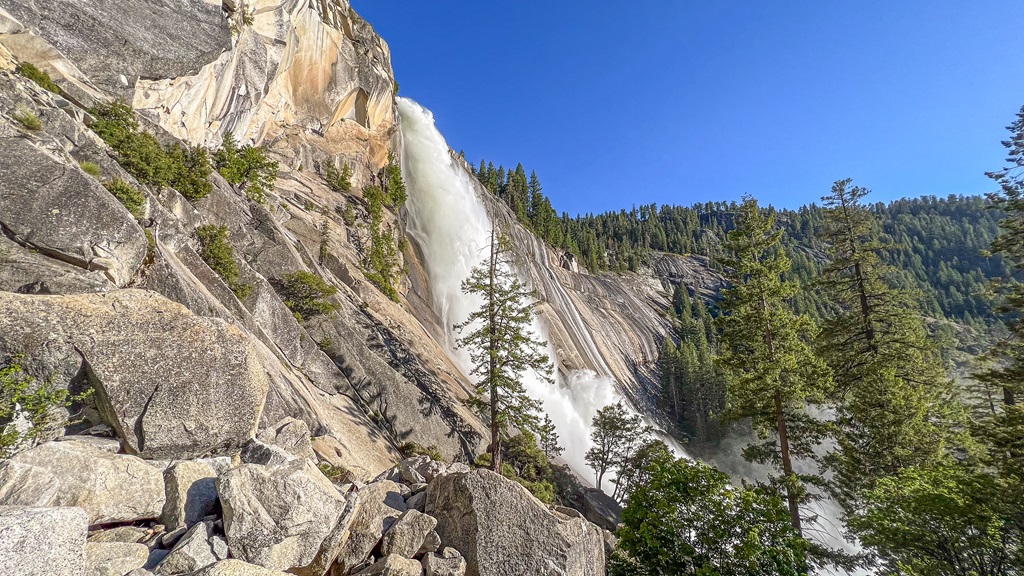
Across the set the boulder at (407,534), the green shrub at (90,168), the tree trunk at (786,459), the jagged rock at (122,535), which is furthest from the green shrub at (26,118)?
the tree trunk at (786,459)

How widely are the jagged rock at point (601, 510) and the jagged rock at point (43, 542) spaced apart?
62.7 feet

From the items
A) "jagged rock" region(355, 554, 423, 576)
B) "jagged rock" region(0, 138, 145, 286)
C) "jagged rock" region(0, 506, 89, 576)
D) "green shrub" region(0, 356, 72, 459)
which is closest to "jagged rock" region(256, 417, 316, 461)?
"green shrub" region(0, 356, 72, 459)

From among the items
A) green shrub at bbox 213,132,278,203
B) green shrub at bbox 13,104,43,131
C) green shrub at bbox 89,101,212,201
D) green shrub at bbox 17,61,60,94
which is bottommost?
green shrub at bbox 13,104,43,131

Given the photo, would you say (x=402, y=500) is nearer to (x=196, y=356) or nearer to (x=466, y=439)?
(x=196, y=356)

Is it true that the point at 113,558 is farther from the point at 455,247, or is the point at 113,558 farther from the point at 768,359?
the point at 455,247

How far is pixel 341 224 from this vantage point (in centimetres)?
2902

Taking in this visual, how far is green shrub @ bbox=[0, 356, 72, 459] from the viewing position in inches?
223

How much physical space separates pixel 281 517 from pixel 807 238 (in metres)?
178

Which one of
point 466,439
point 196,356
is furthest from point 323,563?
point 466,439

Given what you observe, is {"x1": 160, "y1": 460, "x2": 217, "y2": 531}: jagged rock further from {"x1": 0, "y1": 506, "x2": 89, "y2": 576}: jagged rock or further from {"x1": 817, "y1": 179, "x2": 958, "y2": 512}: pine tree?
{"x1": 817, "y1": 179, "x2": 958, "y2": 512}: pine tree

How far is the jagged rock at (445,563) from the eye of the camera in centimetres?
604

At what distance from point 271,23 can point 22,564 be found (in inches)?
1278

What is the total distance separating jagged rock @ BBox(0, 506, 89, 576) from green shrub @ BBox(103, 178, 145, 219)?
35.4 feet

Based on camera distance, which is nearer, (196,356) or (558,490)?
(196,356)
